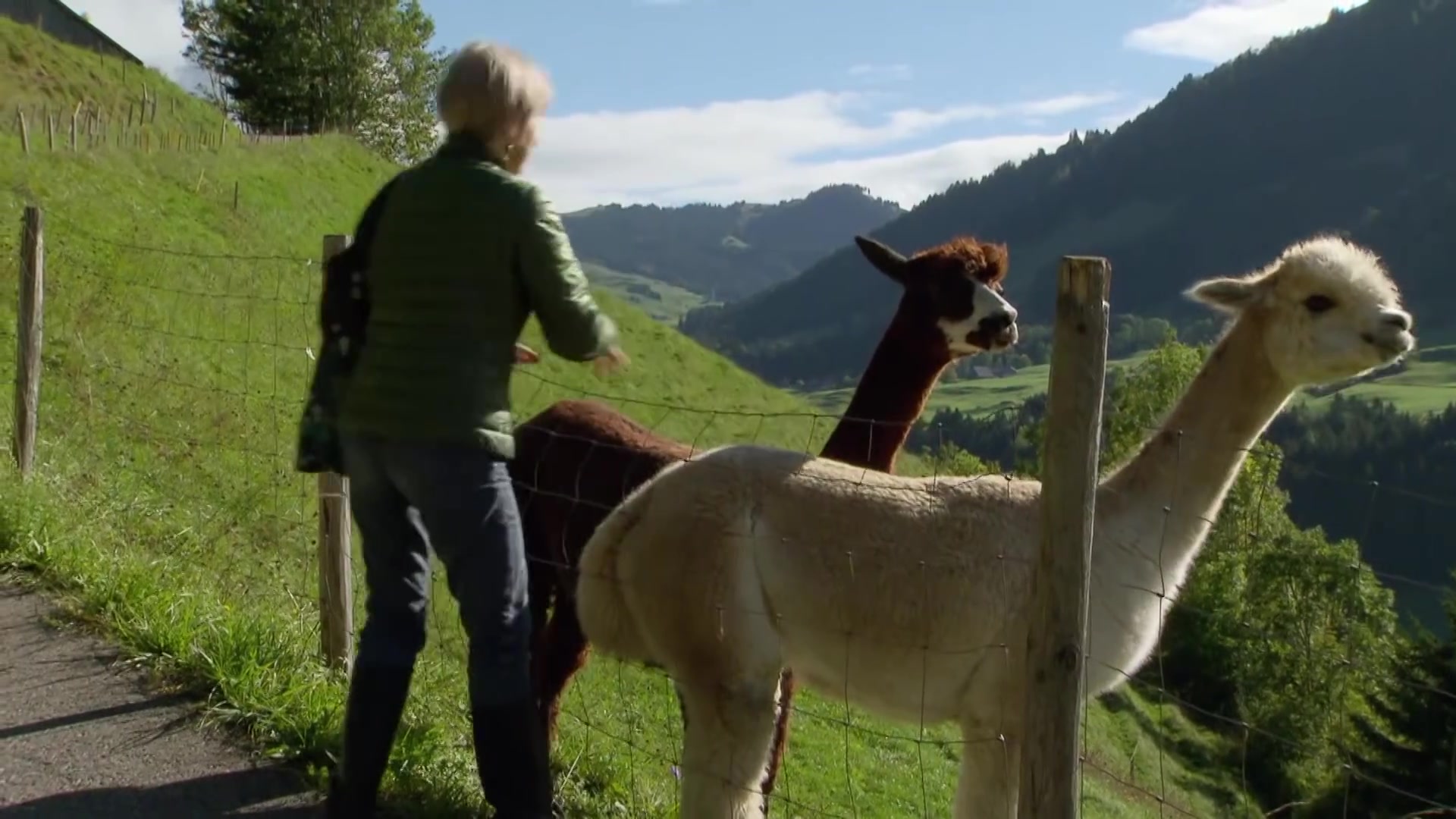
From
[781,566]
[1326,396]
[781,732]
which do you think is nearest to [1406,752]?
[781,732]

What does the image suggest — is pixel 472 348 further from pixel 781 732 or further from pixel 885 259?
pixel 885 259

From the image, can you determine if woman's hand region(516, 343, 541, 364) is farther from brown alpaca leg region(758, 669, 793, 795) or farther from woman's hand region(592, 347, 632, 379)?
brown alpaca leg region(758, 669, 793, 795)

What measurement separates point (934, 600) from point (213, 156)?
24.3 metres

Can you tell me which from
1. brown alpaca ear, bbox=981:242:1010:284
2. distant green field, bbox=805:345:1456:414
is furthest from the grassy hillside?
distant green field, bbox=805:345:1456:414

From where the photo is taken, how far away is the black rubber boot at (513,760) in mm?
3180

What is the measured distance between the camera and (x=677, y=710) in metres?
8.98

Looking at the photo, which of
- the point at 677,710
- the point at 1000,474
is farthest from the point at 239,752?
the point at 677,710

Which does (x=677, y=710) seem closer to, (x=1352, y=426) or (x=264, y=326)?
(x=264, y=326)

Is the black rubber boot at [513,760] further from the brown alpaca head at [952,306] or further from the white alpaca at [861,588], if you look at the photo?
the brown alpaca head at [952,306]

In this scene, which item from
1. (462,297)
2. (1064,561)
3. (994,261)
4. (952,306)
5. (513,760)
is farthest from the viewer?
(994,261)

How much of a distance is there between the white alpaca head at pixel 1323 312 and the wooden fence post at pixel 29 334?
573 cm

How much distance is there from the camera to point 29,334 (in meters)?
6.64

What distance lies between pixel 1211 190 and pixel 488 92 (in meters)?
181

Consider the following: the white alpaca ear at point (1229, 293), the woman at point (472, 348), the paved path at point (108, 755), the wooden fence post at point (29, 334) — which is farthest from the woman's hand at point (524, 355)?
the wooden fence post at point (29, 334)
